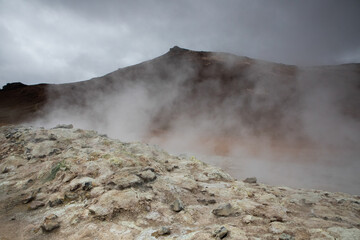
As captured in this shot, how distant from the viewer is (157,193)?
13.8 feet

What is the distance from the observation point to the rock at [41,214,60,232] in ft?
10.7

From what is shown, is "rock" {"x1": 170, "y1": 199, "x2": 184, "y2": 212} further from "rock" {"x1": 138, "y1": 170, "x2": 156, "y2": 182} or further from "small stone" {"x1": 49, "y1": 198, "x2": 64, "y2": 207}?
"small stone" {"x1": 49, "y1": 198, "x2": 64, "y2": 207}

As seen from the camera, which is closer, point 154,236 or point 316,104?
point 154,236

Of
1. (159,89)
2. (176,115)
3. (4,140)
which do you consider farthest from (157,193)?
(159,89)

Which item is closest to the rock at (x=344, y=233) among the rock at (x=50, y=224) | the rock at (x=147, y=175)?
the rock at (x=147, y=175)

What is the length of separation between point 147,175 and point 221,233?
7.66 ft

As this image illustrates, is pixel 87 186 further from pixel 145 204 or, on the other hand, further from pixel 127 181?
pixel 145 204

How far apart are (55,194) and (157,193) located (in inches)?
89.3

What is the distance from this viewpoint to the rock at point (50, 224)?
3264 mm

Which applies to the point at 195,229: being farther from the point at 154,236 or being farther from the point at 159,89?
the point at 159,89

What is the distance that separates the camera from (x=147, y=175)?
15.4ft

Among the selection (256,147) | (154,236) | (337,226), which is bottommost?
(256,147)

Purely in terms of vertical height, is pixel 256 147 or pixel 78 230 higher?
pixel 78 230

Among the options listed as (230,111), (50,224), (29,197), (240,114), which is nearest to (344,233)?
(50,224)
